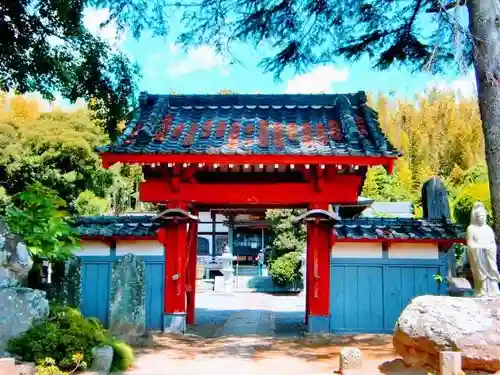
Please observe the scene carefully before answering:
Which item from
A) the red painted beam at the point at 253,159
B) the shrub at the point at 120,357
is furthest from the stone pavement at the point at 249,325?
the red painted beam at the point at 253,159

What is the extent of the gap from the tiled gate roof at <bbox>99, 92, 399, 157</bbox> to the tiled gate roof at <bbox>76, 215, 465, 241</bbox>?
5.18 feet

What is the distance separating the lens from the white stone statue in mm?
7094

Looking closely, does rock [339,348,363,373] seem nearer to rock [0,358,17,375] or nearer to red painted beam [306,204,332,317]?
red painted beam [306,204,332,317]

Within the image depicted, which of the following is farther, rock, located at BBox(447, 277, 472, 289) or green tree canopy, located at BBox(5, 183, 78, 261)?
rock, located at BBox(447, 277, 472, 289)

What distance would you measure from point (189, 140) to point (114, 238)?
243cm

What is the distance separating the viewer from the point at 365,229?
10.2 m

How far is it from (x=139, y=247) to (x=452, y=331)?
6.28m

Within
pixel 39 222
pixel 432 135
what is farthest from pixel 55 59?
pixel 432 135

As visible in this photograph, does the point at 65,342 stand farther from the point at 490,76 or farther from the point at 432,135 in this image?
the point at 432,135

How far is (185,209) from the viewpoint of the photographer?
34.3 feet

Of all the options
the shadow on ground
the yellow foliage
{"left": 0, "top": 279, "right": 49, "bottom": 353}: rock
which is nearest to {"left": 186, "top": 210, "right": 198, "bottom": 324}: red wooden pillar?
the shadow on ground

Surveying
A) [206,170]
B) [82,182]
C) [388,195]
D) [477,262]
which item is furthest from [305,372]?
[388,195]

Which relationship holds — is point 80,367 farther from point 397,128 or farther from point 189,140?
point 397,128

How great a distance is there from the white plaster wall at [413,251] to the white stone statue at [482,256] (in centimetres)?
287
